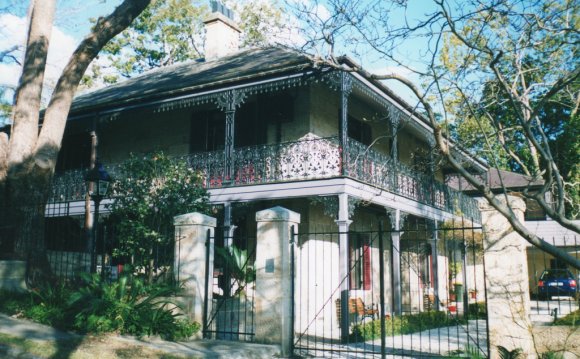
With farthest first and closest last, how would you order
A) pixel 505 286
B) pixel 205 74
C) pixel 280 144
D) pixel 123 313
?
pixel 205 74 < pixel 280 144 < pixel 123 313 < pixel 505 286

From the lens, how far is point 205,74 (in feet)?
53.8

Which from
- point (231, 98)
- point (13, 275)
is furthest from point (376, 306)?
point (13, 275)

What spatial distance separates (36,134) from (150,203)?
271cm

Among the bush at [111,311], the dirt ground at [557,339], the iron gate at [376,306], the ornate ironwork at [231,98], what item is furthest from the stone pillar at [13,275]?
the dirt ground at [557,339]

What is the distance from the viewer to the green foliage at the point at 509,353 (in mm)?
6438

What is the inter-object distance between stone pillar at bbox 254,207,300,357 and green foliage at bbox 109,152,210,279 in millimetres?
3301

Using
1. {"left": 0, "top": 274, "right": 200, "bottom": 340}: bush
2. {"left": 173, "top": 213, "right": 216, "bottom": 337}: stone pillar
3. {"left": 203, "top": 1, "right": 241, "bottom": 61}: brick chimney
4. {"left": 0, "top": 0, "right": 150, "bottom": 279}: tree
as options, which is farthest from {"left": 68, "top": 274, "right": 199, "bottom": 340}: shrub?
{"left": 203, "top": 1, "right": 241, "bottom": 61}: brick chimney

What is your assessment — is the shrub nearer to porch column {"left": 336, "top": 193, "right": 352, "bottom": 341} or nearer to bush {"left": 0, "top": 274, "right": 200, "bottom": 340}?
bush {"left": 0, "top": 274, "right": 200, "bottom": 340}

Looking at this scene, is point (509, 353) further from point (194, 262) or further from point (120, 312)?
point (120, 312)

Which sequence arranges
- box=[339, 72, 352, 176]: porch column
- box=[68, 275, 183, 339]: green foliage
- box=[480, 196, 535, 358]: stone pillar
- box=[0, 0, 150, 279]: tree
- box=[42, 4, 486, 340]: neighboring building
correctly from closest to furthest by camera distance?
1. box=[480, 196, 535, 358]: stone pillar
2. box=[68, 275, 183, 339]: green foliage
3. box=[0, 0, 150, 279]: tree
4. box=[339, 72, 352, 176]: porch column
5. box=[42, 4, 486, 340]: neighboring building

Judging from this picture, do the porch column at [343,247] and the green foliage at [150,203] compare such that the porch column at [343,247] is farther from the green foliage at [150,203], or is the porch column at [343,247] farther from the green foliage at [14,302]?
the green foliage at [14,302]

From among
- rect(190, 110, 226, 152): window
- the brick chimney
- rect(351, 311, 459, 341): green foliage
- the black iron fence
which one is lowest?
rect(351, 311, 459, 341): green foliage

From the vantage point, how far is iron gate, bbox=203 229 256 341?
343 inches

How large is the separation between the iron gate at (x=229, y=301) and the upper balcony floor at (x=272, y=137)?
235 centimetres
